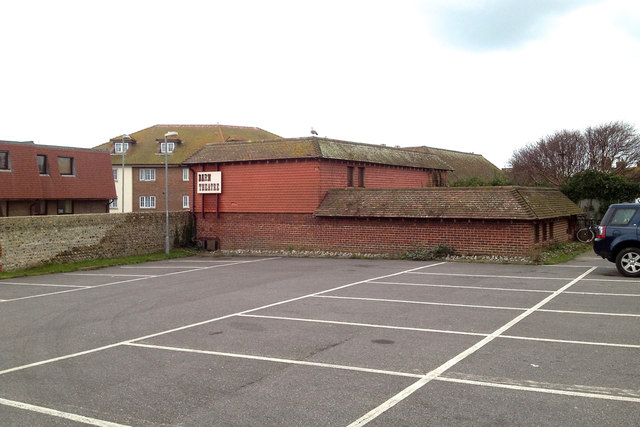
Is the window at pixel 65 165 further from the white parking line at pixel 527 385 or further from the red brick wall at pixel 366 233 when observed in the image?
the white parking line at pixel 527 385

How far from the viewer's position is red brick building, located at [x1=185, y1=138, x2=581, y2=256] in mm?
21531

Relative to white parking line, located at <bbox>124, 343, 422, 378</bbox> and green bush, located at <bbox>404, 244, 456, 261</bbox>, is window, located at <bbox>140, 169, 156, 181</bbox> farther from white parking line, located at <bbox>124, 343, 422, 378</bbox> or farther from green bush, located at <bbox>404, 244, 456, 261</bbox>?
white parking line, located at <bbox>124, 343, 422, 378</bbox>

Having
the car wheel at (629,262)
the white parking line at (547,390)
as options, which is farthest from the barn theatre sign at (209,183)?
the white parking line at (547,390)

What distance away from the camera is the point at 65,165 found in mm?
36562

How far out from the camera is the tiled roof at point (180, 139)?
173ft

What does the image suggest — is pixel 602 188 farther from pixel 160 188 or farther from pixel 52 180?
pixel 160 188

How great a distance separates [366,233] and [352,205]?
1465mm

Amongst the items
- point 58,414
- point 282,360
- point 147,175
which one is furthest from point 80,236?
point 147,175

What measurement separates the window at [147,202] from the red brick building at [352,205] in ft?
81.2

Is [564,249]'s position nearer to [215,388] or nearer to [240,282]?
[240,282]

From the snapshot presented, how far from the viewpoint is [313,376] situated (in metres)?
7.05

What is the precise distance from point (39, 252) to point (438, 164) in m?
21.7

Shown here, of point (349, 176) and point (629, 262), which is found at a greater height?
point (349, 176)

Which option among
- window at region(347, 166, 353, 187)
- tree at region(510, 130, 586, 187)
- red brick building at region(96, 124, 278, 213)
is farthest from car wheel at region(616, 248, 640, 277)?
red brick building at region(96, 124, 278, 213)
